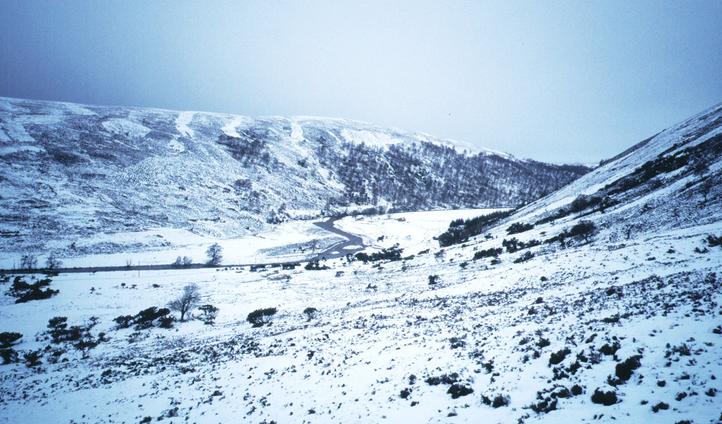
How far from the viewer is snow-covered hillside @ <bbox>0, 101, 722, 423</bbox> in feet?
34.7

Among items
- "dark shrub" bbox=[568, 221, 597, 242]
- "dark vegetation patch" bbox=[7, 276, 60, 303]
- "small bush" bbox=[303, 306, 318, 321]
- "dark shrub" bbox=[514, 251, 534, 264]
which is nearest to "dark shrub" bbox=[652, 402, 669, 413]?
"small bush" bbox=[303, 306, 318, 321]

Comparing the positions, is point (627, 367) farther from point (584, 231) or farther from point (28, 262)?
point (28, 262)

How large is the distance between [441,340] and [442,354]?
221 cm

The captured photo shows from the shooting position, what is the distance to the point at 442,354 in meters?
16.8

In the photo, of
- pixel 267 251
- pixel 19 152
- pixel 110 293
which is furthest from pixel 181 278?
pixel 19 152

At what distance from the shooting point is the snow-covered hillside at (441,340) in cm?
1059

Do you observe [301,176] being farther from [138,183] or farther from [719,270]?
[719,270]

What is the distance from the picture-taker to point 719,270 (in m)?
18.1

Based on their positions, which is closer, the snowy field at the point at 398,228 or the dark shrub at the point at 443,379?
the dark shrub at the point at 443,379

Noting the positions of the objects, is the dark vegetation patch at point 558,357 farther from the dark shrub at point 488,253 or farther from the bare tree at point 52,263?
the bare tree at point 52,263

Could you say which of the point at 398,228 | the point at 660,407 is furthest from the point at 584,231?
the point at 398,228

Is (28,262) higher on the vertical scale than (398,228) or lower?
lower

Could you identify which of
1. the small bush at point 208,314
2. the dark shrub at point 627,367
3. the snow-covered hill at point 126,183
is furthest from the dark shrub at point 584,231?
the snow-covered hill at point 126,183

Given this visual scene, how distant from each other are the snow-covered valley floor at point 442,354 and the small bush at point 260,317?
54.3 inches
